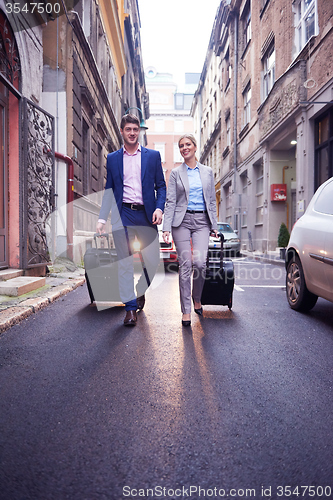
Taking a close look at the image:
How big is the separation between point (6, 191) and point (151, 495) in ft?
20.4

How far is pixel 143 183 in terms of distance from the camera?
4195 mm


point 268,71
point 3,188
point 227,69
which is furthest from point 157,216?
point 227,69

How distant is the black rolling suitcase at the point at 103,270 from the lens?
4707 millimetres

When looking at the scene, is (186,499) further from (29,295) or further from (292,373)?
(29,295)

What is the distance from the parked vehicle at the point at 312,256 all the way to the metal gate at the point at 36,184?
4290mm

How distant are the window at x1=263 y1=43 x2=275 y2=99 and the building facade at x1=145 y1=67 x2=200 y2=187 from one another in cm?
4006

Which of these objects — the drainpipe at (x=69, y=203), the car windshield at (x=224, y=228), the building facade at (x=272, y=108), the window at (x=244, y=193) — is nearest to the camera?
the drainpipe at (x=69, y=203)

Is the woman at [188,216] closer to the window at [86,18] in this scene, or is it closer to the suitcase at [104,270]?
the suitcase at [104,270]

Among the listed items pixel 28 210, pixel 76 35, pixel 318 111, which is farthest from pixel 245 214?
pixel 28 210

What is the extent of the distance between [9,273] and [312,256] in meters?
4.40

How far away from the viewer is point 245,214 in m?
22.8

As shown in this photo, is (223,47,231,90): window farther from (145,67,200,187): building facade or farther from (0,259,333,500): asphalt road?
(145,67,200,187): building facade

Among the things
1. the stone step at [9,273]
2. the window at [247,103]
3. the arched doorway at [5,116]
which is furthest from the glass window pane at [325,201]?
the window at [247,103]

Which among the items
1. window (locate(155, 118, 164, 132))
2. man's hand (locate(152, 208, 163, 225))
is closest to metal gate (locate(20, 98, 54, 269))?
man's hand (locate(152, 208, 163, 225))
